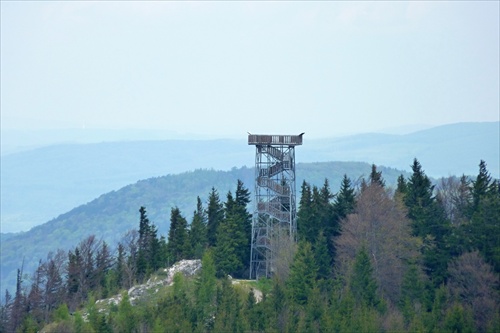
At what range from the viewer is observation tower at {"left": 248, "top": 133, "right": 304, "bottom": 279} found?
63.3 metres

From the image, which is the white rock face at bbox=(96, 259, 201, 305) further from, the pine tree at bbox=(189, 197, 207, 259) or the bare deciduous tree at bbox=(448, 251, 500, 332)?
the bare deciduous tree at bbox=(448, 251, 500, 332)

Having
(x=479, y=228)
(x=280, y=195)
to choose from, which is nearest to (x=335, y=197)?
(x=280, y=195)

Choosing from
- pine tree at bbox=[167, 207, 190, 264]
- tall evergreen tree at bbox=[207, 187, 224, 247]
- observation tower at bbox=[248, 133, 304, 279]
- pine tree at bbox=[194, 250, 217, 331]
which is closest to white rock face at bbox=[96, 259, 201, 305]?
pine tree at bbox=[167, 207, 190, 264]

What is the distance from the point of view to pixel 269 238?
63.1m

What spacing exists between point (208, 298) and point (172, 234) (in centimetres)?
1239

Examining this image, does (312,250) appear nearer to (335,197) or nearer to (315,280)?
(315,280)

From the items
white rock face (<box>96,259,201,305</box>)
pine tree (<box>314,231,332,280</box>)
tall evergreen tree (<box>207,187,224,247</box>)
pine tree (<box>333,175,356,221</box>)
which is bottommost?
white rock face (<box>96,259,201,305</box>)

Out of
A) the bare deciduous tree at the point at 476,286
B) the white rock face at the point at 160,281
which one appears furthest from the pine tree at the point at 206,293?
the bare deciduous tree at the point at 476,286

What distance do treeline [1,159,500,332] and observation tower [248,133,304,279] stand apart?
777 mm

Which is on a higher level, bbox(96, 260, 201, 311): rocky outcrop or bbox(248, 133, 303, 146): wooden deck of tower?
bbox(248, 133, 303, 146): wooden deck of tower

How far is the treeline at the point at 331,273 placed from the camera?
51750mm

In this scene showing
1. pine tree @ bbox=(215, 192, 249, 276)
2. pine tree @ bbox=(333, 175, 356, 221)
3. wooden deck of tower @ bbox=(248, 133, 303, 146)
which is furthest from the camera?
wooden deck of tower @ bbox=(248, 133, 303, 146)

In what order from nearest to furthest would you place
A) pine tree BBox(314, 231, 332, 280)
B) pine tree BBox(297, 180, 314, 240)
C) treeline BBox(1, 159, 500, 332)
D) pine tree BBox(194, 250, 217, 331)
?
treeline BBox(1, 159, 500, 332) → pine tree BBox(194, 250, 217, 331) → pine tree BBox(314, 231, 332, 280) → pine tree BBox(297, 180, 314, 240)

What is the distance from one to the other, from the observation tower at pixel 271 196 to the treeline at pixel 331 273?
2.55ft
